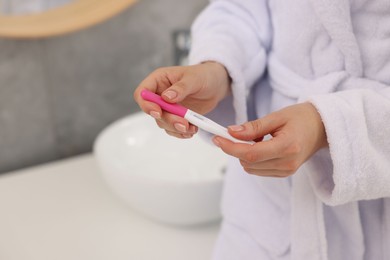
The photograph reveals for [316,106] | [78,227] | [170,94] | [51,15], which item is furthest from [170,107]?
[51,15]

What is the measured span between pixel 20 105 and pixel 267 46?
0.55 metres

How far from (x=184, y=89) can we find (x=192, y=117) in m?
0.03

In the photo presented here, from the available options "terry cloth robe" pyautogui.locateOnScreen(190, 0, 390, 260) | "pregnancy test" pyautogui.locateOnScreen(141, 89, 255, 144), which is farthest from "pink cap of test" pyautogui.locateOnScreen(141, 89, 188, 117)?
"terry cloth robe" pyautogui.locateOnScreen(190, 0, 390, 260)

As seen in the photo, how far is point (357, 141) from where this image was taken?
442 millimetres

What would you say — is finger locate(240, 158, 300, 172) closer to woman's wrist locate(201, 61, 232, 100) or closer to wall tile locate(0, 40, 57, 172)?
woman's wrist locate(201, 61, 232, 100)

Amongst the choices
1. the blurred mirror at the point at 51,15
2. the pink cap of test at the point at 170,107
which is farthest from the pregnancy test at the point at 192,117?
the blurred mirror at the point at 51,15

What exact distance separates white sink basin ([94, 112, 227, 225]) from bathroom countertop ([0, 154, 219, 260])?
1.4 inches

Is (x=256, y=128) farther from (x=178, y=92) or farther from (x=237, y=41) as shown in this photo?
(x=237, y=41)

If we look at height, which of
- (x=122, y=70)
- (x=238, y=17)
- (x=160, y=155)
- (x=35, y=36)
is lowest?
(x=160, y=155)

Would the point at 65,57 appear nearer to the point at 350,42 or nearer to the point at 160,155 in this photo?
the point at 160,155

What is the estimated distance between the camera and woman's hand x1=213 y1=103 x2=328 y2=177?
15.9 inches

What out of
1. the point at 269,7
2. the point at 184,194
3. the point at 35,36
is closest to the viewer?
the point at 269,7

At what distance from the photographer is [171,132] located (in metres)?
0.46

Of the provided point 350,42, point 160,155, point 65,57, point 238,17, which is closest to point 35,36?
point 65,57
